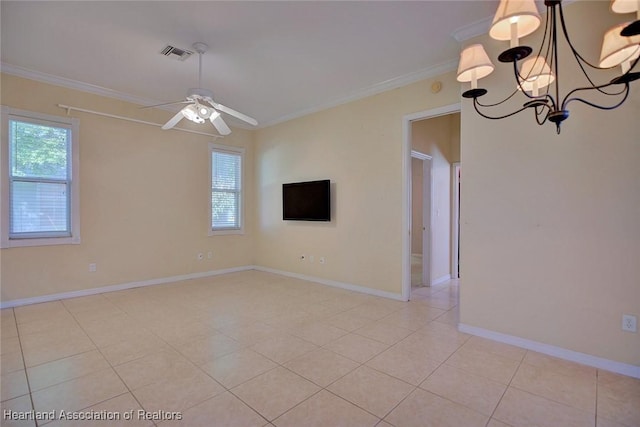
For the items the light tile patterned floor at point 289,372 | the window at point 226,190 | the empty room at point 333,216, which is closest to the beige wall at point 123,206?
the empty room at point 333,216

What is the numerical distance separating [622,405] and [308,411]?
1.98 meters

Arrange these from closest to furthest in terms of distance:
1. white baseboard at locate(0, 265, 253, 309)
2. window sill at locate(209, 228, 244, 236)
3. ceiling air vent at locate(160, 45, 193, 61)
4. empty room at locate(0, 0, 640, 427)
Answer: empty room at locate(0, 0, 640, 427) < ceiling air vent at locate(160, 45, 193, 61) < white baseboard at locate(0, 265, 253, 309) < window sill at locate(209, 228, 244, 236)

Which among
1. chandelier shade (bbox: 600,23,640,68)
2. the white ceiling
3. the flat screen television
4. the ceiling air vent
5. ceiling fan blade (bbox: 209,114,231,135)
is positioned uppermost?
the white ceiling

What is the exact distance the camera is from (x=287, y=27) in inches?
114

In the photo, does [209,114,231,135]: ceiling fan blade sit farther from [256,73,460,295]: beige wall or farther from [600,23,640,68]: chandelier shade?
[600,23,640,68]: chandelier shade

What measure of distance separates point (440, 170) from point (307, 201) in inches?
92.7

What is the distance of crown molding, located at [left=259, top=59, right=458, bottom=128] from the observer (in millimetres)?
3665

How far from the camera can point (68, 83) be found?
412 cm

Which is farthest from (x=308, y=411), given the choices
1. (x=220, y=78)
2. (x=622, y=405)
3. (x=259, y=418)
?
(x=220, y=78)

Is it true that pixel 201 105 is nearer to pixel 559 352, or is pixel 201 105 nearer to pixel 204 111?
pixel 204 111

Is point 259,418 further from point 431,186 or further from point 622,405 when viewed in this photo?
point 431,186

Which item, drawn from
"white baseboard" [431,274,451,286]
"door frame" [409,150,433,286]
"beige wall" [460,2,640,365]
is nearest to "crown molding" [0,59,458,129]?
"beige wall" [460,2,640,365]

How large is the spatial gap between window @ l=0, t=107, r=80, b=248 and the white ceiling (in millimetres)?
645

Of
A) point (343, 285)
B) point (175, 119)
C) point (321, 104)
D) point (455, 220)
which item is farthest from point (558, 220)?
point (175, 119)
